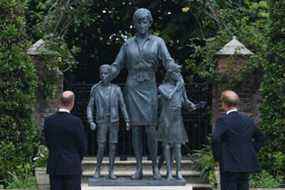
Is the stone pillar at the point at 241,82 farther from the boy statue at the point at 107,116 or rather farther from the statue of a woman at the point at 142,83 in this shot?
the boy statue at the point at 107,116

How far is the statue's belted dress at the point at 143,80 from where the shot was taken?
10.2m

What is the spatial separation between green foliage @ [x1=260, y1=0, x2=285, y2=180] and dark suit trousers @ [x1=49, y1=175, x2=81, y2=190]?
399cm

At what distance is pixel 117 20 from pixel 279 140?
5564mm

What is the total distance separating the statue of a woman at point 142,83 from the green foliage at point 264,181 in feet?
4.90

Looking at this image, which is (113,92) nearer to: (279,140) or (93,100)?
(93,100)

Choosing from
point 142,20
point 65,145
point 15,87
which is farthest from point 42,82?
point 65,145

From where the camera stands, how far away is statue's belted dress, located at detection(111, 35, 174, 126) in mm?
10203

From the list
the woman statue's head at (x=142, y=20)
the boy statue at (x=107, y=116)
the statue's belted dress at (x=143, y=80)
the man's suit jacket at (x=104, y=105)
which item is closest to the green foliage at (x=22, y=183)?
the boy statue at (x=107, y=116)

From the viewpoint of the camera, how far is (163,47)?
10352 millimetres

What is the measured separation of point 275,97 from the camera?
1128 centimetres

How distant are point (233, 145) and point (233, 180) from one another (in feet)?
1.31

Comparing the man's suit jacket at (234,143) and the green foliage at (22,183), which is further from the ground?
the man's suit jacket at (234,143)

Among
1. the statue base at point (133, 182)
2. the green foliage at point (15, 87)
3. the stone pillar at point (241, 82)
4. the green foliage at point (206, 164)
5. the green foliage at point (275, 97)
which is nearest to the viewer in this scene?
the statue base at point (133, 182)

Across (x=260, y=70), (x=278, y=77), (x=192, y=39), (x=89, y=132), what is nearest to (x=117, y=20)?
(x=192, y=39)
